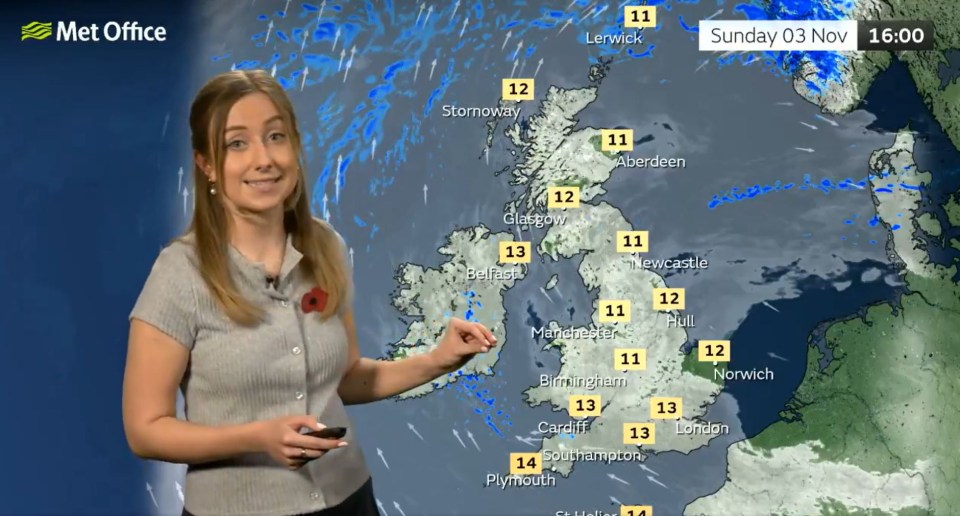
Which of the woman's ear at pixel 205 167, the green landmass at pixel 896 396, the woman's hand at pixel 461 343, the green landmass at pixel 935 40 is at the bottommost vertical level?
the green landmass at pixel 896 396

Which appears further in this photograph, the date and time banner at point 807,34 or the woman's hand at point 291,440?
the date and time banner at point 807,34

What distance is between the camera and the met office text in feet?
10.9

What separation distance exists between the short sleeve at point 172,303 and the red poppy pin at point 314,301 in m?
0.15

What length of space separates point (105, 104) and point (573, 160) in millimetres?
1456

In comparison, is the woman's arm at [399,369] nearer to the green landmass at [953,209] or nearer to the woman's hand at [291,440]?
the woman's hand at [291,440]

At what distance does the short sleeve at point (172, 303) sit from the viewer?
1357mm

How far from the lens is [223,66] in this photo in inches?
131

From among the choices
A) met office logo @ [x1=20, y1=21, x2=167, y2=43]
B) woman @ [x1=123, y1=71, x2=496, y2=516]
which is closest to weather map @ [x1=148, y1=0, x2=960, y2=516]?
met office logo @ [x1=20, y1=21, x2=167, y2=43]

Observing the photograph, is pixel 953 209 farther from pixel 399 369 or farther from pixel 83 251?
pixel 83 251

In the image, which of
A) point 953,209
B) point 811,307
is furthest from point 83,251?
point 953,209

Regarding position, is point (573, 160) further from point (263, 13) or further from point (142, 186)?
point (142, 186)

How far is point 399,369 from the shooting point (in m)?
1.66

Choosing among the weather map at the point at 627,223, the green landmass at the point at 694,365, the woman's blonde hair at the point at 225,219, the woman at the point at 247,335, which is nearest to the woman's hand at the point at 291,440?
the woman at the point at 247,335

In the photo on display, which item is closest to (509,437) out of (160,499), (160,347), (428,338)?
(428,338)
